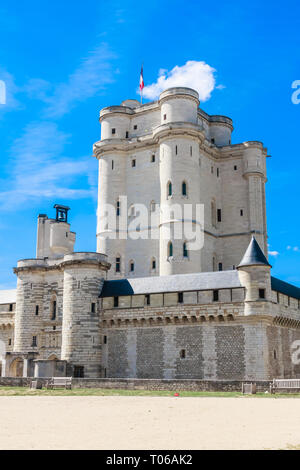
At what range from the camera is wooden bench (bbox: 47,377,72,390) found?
28.9m

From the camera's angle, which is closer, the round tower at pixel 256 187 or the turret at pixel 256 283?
the turret at pixel 256 283

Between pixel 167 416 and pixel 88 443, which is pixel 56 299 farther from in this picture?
pixel 88 443

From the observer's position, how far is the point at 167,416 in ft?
49.5

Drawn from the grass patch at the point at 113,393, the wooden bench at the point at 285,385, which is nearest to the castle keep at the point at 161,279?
the wooden bench at the point at 285,385

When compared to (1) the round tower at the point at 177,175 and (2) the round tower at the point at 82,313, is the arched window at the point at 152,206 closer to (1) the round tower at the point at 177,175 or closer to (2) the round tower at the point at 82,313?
(1) the round tower at the point at 177,175

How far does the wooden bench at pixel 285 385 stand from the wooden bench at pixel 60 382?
10835mm

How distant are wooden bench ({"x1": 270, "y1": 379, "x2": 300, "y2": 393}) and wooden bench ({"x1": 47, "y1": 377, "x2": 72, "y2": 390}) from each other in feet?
35.5

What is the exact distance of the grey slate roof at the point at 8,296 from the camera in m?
45.2

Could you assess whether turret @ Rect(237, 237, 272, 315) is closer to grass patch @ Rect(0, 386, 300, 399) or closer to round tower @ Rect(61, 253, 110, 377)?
grass patch @ Rect(0, 386, 300, 399)

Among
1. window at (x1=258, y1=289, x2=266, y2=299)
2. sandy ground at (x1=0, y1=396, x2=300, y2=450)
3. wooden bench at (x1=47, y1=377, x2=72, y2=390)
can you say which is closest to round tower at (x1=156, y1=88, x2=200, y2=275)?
window at (x1=258, y1=289, x2=266, y2=299)

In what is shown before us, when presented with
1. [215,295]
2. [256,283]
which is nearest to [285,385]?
[256,283]

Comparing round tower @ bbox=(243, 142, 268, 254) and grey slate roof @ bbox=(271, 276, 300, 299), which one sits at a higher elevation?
round tower @ bbox=(243, 142, 268, 254)

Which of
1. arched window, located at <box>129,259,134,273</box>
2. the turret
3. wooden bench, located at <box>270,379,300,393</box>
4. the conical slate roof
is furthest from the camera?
arched window, located at <box>129,259,134,273</box>

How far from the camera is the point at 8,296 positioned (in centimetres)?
4628
